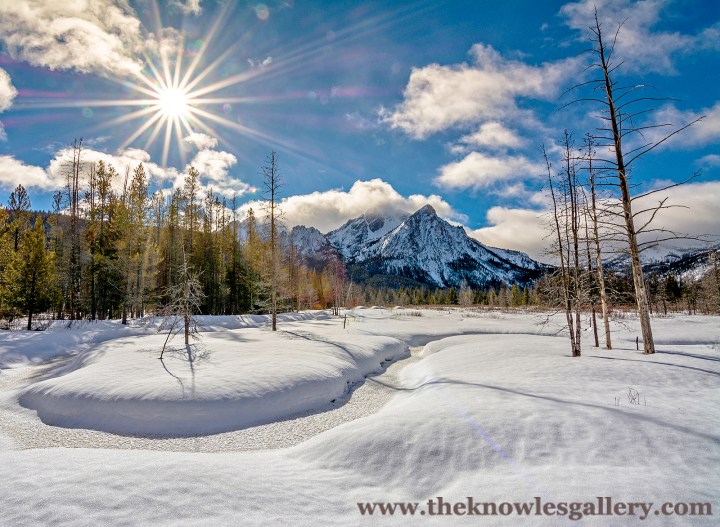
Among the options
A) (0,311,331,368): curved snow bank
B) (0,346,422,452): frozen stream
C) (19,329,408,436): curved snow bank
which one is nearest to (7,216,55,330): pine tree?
Result: (0,311,331,368): curved snow bank

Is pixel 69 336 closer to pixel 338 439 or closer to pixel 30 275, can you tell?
pixel 30 275

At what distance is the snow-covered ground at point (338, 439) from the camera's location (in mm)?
3781

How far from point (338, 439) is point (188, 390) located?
6.74 metres

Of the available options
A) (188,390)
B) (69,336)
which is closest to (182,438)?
(188,390)

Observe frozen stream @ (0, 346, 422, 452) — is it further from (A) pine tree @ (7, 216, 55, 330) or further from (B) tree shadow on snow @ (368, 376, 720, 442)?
(A) pine tree @ (7, 216, 55, 330)

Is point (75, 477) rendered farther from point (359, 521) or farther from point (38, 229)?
point (38, 229)

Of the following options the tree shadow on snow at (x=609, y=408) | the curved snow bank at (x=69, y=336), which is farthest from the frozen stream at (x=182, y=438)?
the curved snow bank at (x=69, y=336)

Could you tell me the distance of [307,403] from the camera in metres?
12.0

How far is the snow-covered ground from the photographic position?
12.4 feet

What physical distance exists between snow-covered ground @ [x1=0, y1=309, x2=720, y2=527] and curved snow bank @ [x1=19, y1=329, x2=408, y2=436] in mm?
61

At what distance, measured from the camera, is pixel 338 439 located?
663 cm

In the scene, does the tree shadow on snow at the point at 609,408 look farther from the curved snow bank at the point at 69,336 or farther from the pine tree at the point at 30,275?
the pine tree at the point at 30,275

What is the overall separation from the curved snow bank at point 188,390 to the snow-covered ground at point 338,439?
61 mm

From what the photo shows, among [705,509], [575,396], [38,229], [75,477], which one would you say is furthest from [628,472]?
[38,229]
